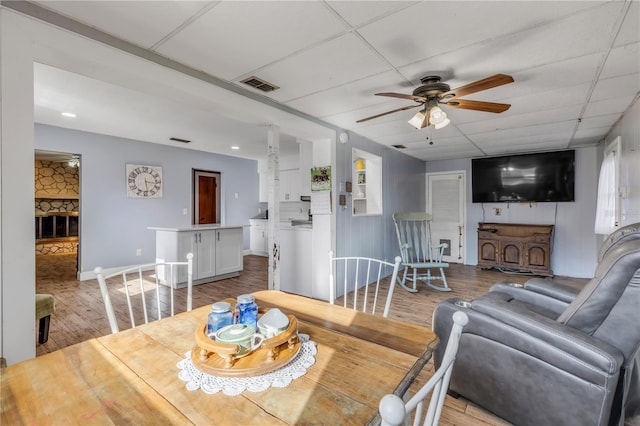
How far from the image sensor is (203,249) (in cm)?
441

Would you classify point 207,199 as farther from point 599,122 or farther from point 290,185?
point 599,122

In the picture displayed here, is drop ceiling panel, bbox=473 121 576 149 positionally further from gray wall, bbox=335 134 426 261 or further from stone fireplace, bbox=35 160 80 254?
stone fireplace, bbox=35 160 80 254

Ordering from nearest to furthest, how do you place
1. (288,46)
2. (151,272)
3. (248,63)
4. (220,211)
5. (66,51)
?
(66,51)
(288,46)
(248,63)
(151,272)
(220,211)

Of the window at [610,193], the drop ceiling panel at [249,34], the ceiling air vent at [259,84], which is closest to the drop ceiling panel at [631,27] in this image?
the drop ceiling panel at [249,34]

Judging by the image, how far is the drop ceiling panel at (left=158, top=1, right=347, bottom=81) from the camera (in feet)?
5.11

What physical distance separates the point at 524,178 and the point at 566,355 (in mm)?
4913

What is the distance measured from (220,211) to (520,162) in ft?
19.9

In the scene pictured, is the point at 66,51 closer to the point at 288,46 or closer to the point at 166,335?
the point at 288,46

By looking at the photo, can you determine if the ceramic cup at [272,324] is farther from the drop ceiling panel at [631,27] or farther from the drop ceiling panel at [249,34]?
the drop ceiling panel at [631,27]

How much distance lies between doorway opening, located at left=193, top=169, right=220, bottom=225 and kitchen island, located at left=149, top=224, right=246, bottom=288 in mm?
1801

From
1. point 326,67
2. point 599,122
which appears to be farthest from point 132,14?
point 599,122

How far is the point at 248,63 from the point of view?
6.97 ft

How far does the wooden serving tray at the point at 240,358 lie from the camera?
0.87 m

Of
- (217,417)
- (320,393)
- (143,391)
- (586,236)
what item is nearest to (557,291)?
(320,393)
